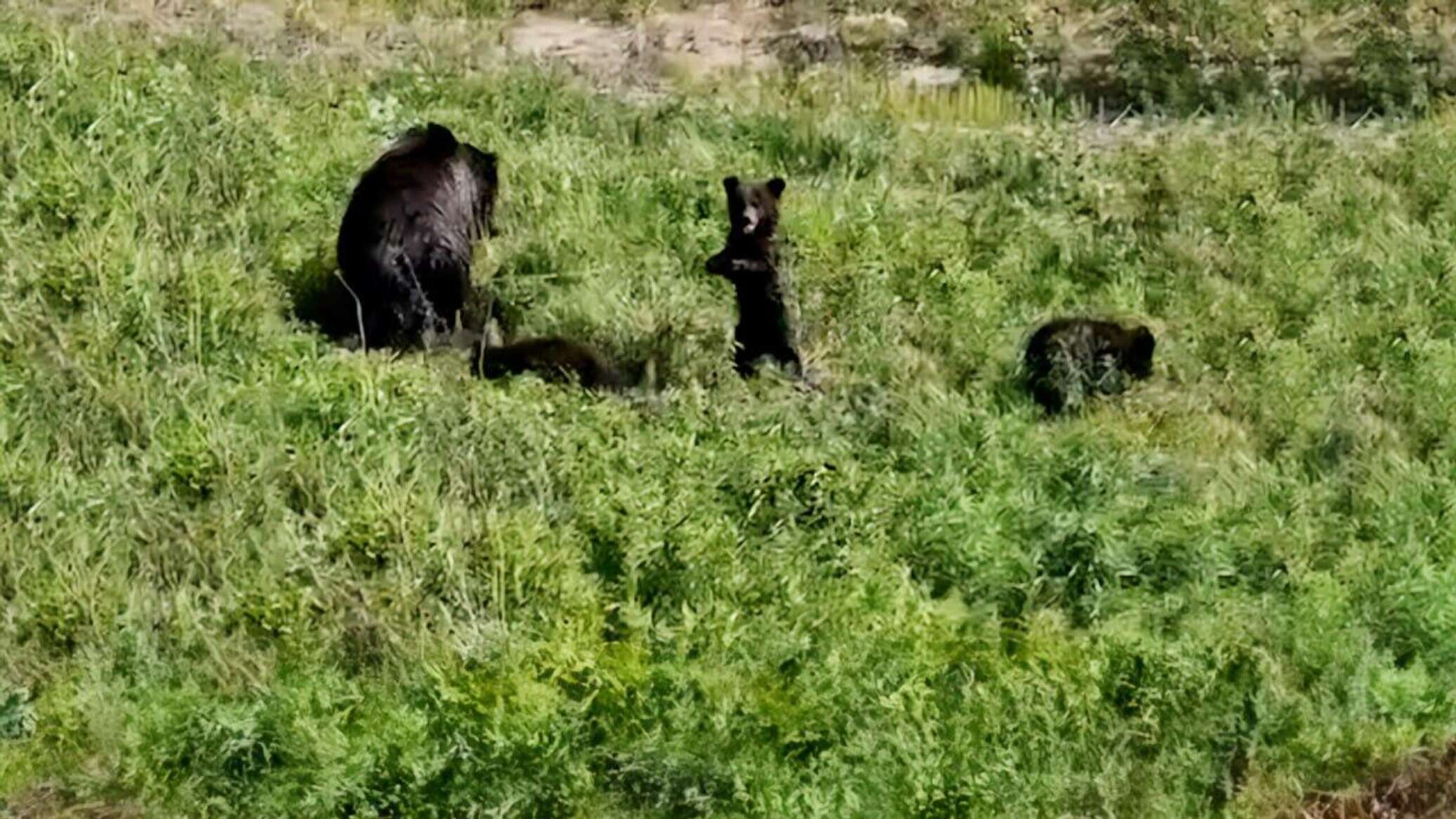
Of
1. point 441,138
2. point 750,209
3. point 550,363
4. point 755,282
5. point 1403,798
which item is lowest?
point 1403,798

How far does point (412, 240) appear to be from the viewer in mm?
9188

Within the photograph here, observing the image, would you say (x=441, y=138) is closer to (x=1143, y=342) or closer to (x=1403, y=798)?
(x=1143, y=342)

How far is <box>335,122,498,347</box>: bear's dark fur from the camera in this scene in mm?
9047

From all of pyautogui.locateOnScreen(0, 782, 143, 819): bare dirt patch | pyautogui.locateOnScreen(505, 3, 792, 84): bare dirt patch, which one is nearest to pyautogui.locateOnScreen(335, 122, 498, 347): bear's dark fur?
pyautogui.locateOnScreen(0, 782, 143, 819): bare dirt patch

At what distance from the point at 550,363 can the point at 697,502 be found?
5.44 feet

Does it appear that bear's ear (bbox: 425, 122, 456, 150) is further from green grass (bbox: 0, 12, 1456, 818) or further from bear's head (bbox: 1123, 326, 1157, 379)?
bear's head (bbox: 1123, 326, 1157, 379)

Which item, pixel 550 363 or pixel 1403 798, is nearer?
pixel 1403 798

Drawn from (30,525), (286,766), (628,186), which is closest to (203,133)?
(628,186)

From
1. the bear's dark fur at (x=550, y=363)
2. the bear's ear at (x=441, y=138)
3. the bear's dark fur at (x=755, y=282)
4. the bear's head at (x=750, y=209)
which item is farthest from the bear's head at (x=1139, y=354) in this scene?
the bear's ear at (x=441, y=138)

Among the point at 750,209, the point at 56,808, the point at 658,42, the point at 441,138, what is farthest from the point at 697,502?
the point at 658,42

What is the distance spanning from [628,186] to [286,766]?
526cm

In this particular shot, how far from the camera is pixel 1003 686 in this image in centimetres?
632

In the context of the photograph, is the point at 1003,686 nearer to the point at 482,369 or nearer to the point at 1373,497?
the point at 1373,497

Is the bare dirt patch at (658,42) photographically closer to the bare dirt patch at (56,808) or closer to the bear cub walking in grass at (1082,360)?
the bear cub walking in grass at (1082,360)
